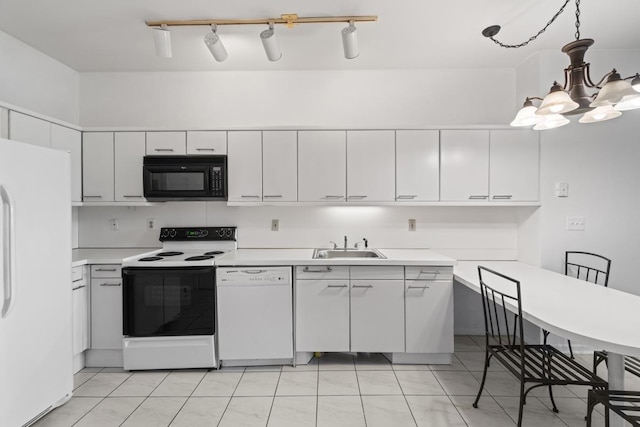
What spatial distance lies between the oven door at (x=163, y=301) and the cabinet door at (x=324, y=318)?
0.74 meters

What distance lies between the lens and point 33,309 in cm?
197

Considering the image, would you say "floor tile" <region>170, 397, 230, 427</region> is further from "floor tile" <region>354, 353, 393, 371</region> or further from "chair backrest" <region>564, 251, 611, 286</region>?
"chair backrest" <region>564, 251, 611, 286</region>

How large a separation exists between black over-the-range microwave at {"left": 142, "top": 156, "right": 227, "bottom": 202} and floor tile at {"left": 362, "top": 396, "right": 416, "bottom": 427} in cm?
206

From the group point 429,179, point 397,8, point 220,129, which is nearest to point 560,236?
point 429,179

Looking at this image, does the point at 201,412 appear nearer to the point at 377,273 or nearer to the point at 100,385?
the point at 100,385

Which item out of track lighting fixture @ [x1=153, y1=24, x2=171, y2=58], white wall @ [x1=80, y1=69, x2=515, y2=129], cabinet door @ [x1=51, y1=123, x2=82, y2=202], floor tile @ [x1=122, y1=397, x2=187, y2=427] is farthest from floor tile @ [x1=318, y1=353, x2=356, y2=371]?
track lighting fixture @ [x1=153, y1=24, x2=171, y2=58]

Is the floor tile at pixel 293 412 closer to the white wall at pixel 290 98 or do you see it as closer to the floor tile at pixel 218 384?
the floor tile at pixel 218 384

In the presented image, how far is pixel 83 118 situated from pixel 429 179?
11.4ft

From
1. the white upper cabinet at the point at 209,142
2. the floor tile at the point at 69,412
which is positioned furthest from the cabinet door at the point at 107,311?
the white upper cabinet at the point at 209,142

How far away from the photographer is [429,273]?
2.77 meters

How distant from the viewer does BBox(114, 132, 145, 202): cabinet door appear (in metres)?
3.11

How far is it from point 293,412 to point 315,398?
0.67 ft

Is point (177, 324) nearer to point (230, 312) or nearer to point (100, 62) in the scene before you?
point (230, 312)

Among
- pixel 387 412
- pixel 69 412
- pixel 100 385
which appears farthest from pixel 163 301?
pixel 387 412
